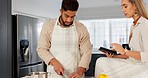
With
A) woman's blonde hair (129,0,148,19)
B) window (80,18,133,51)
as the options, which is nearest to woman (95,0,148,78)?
woman's blonde hair (129,0,148,19)

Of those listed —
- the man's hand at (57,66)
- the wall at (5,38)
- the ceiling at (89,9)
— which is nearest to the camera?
the man's hand at (57,66)

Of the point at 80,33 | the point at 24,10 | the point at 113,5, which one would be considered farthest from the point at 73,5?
the point at 113,5

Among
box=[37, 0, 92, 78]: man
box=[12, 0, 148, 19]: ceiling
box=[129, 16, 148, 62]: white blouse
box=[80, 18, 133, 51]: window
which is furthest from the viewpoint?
box=[80, 18, 133, 51]: window

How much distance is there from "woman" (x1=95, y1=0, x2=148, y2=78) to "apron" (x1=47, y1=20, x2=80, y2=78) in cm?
43

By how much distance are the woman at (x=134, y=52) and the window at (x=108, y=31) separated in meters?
3.54

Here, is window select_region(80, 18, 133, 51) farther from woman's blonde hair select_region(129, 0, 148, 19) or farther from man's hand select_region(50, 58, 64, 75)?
woman's blonde hair select_region(129, 0, 148, 19)

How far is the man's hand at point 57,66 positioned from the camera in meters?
1.38

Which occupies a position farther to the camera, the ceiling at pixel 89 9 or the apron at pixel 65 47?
the ceiling at pixel 89 9

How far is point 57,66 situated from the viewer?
1407 mm

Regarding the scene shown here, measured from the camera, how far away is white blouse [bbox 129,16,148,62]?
99cm

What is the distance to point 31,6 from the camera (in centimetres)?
367

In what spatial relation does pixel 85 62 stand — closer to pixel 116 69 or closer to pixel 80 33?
pixel 80 33

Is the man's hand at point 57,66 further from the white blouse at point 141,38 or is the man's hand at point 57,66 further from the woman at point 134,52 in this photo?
the white blouse at point 141,38

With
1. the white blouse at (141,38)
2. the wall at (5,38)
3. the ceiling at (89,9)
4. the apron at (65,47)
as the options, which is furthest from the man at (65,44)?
the ceiling at (89,9)
